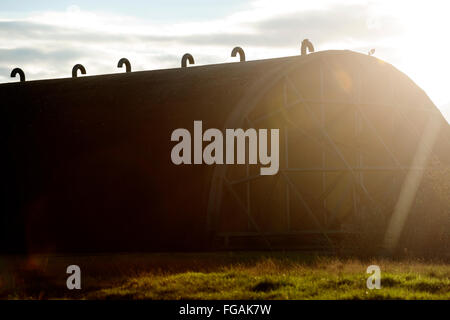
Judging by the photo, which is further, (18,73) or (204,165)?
(18,73)

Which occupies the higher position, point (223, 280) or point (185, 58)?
point (185, 58)

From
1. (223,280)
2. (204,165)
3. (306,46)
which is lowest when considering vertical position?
(223,280)

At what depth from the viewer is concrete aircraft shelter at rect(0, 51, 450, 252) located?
91.4 ft

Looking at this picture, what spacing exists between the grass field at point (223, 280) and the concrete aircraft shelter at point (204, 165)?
5.02 m

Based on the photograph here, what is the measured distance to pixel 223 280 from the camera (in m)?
17.3

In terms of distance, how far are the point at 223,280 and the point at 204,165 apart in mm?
10660

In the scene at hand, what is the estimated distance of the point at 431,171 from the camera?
26.4 metres

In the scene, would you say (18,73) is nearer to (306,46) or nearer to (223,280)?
(306,46)

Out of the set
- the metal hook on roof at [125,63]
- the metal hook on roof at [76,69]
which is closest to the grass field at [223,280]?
the metal hook on roof at [125,63]

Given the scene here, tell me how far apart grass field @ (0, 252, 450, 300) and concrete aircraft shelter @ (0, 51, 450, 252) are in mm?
5016

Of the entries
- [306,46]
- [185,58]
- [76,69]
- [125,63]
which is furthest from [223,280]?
[76,69]
